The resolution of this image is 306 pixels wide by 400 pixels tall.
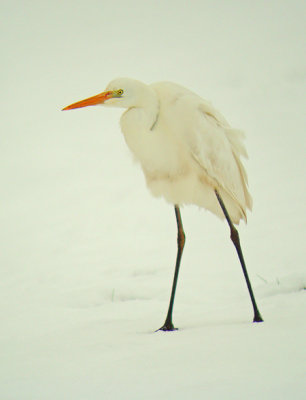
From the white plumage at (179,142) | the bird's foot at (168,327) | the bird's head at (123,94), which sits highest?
the bird's head at (123,94)

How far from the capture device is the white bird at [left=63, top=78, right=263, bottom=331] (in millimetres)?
2109

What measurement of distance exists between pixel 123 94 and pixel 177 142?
33 centimetres

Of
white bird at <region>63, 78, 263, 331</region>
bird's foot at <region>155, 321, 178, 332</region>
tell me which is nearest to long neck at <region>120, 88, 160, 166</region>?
white bird at <region>63, 78, 263, 331</region>

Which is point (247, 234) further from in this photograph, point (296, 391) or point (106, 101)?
point (296, 391)

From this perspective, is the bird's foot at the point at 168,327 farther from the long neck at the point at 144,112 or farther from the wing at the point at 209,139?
the long neck at the point at 144,112

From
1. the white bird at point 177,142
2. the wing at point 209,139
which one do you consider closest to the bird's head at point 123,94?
the white bird at point 177,142

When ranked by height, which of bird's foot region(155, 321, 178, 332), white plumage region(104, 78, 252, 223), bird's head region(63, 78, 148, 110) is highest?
bird's head region(63, 78, 148, 110)

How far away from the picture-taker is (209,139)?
84.7 inches

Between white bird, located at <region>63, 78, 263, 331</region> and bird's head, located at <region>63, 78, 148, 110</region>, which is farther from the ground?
bird's head, located at <region>63, 78, 148, 110</region>

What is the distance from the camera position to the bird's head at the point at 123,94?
6.91 ft

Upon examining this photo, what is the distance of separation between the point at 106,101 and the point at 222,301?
1.21 metres

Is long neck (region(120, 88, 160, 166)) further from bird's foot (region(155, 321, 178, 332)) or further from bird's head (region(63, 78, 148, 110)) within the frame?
bird's foot (region(155, 321, 178, 332))

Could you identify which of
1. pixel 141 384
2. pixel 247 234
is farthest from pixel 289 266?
pixel 141 384

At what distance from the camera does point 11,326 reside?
7.32 feet
